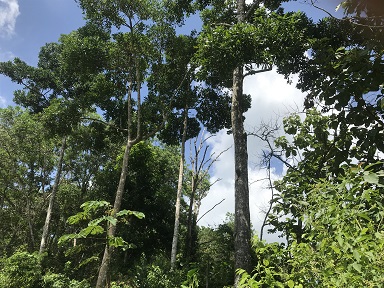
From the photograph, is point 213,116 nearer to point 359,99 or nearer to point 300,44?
point 300,44

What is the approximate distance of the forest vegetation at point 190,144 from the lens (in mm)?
2076

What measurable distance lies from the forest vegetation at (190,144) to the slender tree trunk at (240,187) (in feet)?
0.10

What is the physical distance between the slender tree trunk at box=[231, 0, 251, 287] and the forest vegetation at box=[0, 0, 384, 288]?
31 mm

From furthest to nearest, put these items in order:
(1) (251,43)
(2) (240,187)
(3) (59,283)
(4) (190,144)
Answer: (4) (190,144), (3) (59,283), (2) (240,187), (1) (251,43)

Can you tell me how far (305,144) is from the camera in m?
6.44

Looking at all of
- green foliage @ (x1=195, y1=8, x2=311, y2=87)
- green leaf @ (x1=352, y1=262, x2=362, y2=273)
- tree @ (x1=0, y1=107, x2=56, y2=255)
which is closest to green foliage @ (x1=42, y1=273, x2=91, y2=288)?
tree @ (x1=0, y1=107, x2=56, y2=255)

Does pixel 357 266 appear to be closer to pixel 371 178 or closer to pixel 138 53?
pixel 371 178

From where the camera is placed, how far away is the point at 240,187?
653 cm

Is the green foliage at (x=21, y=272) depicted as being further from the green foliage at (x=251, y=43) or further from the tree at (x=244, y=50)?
the green foliage at (x=251, y=43)

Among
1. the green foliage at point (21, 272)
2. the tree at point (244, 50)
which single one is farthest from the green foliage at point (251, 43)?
the green foliage at point (21, 272)

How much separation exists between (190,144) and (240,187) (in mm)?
7545

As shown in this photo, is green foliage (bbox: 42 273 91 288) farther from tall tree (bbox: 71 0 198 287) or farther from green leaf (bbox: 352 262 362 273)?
green leaf (bbox: 352 262 362 273)

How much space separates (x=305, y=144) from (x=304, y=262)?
4.85 m

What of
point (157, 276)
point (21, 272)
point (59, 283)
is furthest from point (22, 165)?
point (157, 276)
